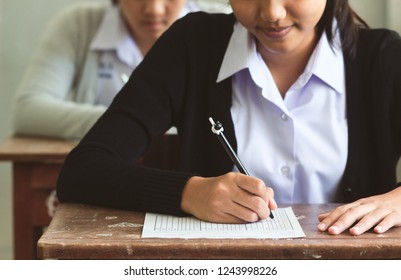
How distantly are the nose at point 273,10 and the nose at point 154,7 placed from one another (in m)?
1.40

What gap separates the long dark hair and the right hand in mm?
494

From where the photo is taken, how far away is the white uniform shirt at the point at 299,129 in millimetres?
1790

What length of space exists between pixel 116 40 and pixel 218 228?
1866 millimetres

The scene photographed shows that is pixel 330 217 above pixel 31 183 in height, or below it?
above

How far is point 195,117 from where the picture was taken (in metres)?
1.90

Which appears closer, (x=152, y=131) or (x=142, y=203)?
(x=142, y=203)

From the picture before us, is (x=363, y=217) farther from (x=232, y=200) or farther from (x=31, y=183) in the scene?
(x=31, y=183)

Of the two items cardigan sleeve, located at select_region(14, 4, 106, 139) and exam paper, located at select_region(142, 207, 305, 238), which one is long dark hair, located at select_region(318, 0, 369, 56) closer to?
exam paper, located at select_region(142, 207, 305, 238)

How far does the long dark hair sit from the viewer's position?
1.84 metres

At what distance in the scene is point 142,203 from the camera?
157 centimetres

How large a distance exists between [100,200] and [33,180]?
1074mm

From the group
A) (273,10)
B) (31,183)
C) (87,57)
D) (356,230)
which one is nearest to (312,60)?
(273,10)
